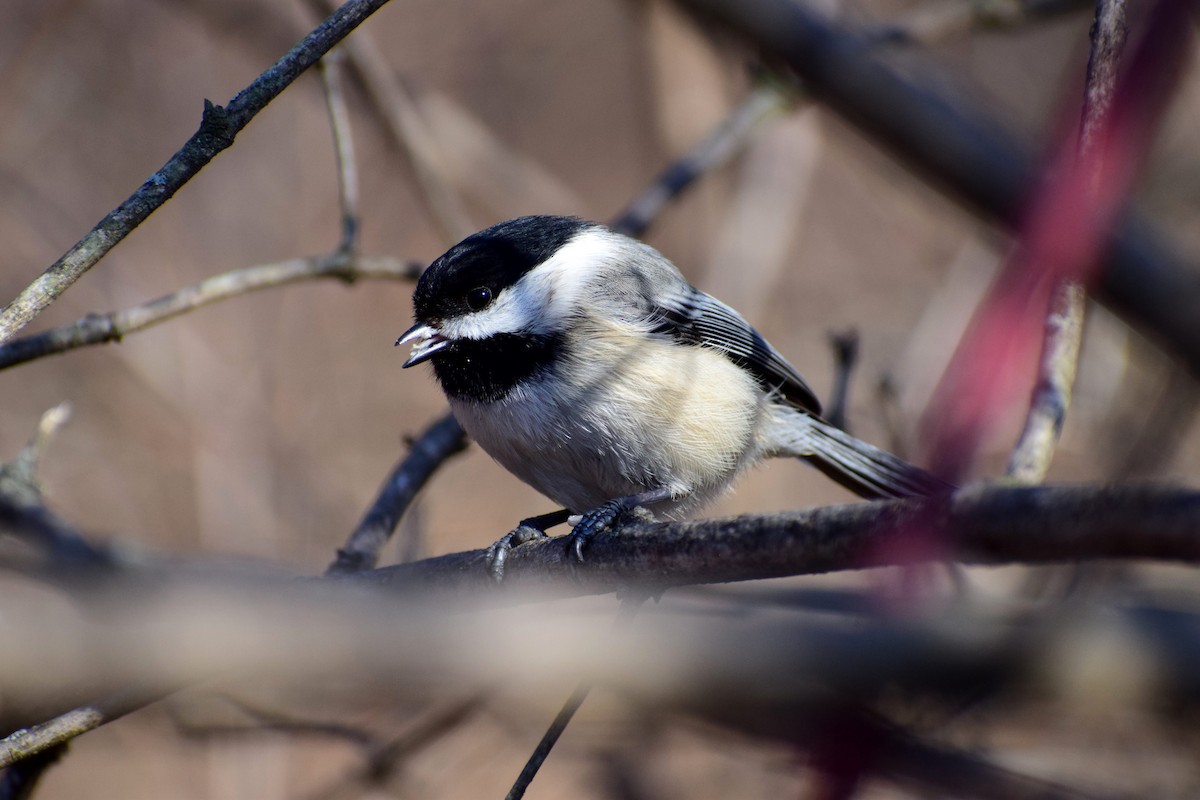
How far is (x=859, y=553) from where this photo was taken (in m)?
1.10

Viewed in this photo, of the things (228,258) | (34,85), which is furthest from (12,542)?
(34,85)

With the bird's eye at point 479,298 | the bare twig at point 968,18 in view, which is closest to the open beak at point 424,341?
the bird's eye at point 479,298

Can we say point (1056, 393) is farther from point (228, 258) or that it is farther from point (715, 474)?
point (228, 258)

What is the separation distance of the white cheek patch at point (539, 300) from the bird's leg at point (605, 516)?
48 centimetres

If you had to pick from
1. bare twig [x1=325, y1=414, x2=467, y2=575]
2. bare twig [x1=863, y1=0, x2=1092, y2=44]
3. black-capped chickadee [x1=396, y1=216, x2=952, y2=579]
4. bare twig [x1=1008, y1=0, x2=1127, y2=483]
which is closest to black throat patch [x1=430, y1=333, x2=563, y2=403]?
black-capped chickadee [x1=396, y1=216, x2=952, y2=579]

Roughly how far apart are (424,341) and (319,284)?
3157mm

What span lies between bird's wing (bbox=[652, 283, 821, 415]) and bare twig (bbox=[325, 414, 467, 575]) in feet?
2.28

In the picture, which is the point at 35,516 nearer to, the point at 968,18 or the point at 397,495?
the point at 397,495

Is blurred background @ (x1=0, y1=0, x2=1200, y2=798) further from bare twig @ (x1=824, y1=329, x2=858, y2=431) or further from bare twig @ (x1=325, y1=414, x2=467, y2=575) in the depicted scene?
bare twig @ (x1=325, y1=414, x2=467, y2=575)

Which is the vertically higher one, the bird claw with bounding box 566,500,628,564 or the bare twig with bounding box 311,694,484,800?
the bird claw with bounding box 566,500,628,564

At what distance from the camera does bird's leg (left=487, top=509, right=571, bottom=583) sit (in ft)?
6.43

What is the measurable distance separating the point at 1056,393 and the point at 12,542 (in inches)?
94.8

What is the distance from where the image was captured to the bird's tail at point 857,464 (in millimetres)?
2906

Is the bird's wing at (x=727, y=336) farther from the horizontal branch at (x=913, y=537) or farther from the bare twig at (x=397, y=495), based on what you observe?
the horizontal branch at (x=913, y=537)
